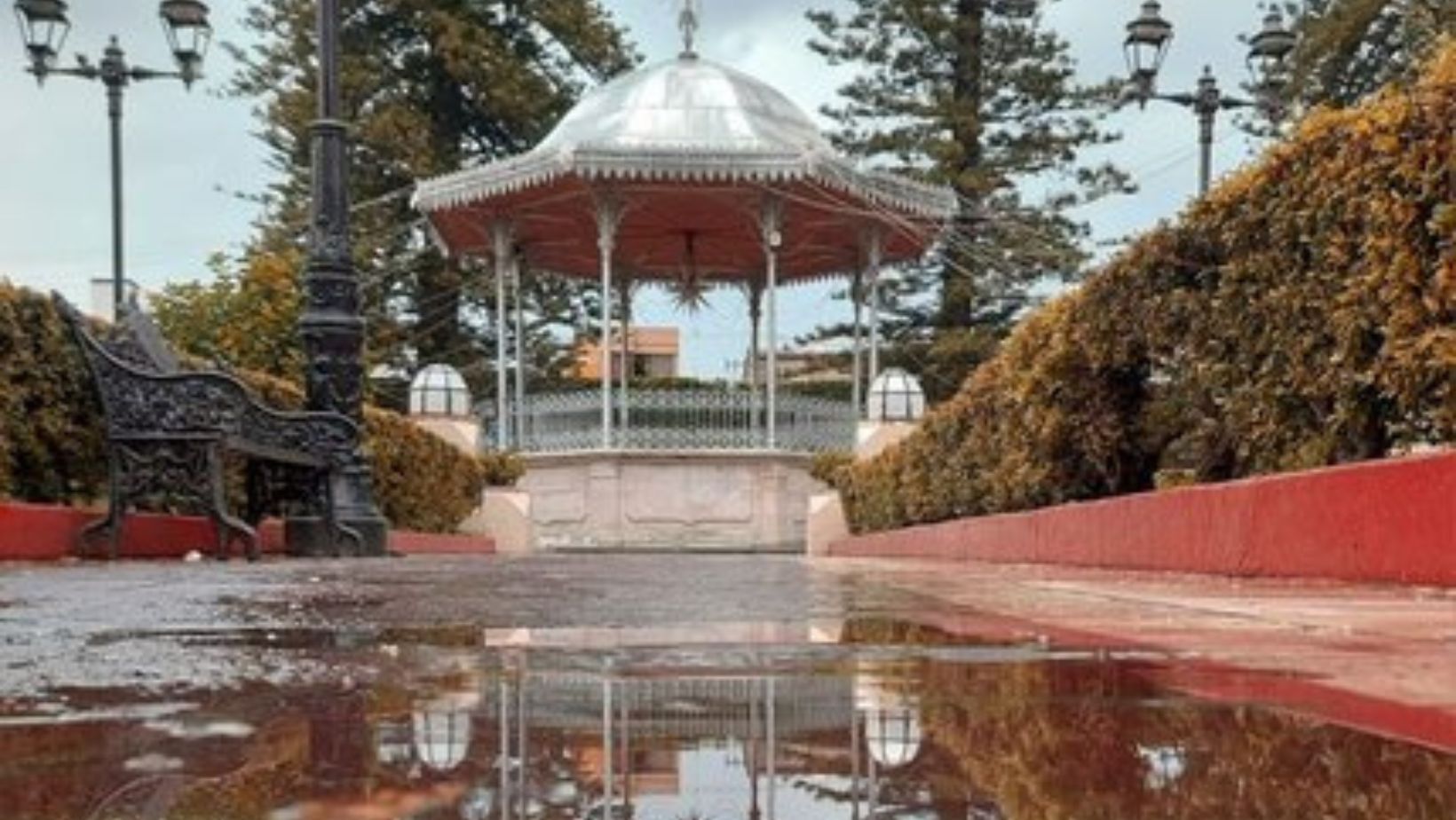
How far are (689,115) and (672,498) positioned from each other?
6275 millimetres

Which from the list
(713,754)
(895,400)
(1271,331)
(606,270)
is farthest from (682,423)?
(713,754)

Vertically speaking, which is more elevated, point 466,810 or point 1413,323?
point 1413,323

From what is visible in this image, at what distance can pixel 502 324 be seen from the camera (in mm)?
23000

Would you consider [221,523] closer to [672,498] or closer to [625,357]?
[672,498]

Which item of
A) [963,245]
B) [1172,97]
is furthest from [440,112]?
[1172,97]

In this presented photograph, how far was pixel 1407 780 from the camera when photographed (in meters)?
1.19

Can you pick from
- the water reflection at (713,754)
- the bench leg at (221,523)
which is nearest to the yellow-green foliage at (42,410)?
the bench leg at (221,523)

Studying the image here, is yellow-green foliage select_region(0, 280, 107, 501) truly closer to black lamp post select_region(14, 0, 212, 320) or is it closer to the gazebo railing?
black lamp post select_region(14, 0, 212, 320)

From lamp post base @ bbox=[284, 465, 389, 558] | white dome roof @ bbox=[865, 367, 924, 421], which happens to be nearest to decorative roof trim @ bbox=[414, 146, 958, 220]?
white dome roof @ bbox=[865, 367, 924, 421]

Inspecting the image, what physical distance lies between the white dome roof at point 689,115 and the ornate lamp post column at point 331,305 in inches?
516

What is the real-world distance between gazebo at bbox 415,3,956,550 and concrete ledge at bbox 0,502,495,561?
43.1 feet

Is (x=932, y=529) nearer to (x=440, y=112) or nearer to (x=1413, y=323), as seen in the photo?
(x=1413, y=323)

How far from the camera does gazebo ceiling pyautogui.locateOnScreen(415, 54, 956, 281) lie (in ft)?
70.6

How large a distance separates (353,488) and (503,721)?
292 inches
